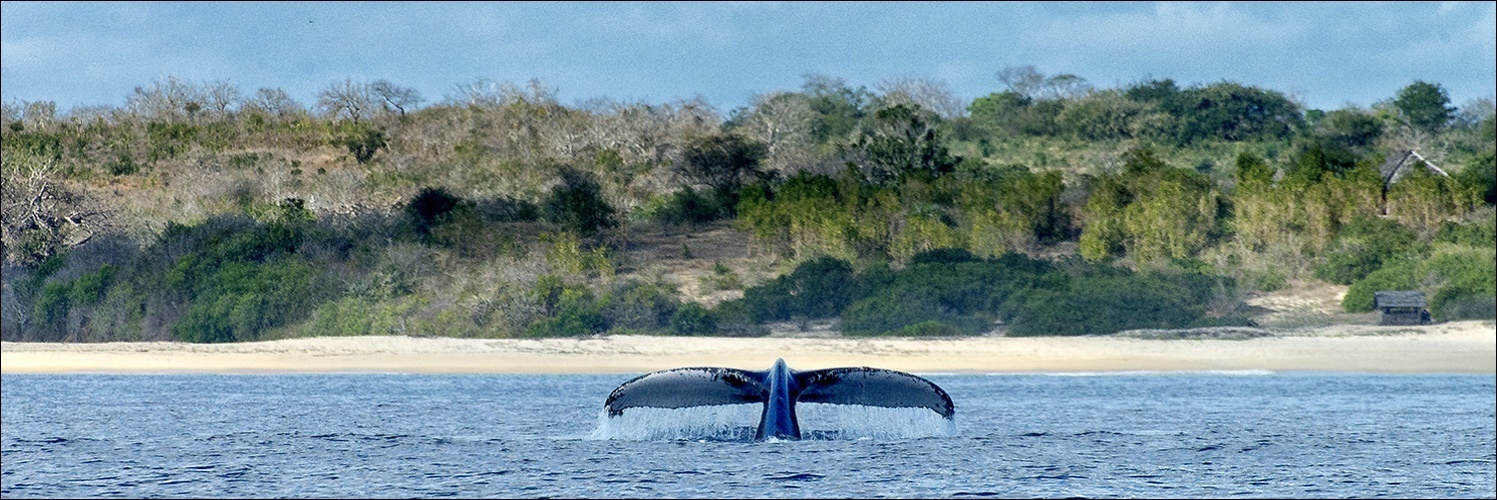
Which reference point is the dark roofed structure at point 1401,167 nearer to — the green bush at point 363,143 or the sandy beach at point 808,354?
the sandy beach at point 808,354

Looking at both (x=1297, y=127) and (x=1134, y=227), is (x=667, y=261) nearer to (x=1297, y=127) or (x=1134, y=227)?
(x=1134, y=227)

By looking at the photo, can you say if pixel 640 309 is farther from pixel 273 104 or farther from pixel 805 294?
pixel 273 104

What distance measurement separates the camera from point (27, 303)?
52.4 metres

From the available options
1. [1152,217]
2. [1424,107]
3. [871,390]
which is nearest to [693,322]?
[1152,217]

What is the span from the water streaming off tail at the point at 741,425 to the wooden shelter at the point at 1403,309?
2442cm

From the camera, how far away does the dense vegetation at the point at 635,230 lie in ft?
161

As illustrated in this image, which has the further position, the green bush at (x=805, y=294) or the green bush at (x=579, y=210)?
the green bush at (x=579, y=210)

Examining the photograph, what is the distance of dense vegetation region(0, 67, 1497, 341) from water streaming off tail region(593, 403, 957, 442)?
2012 cm

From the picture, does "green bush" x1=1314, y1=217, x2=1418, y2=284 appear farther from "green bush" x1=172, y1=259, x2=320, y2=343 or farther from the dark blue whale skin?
the dark blue whale skin

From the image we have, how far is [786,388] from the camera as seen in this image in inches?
827

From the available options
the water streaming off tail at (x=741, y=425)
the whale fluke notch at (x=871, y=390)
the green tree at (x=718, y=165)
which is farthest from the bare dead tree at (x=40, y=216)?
the whale fluke notch at (x=871, y=390)

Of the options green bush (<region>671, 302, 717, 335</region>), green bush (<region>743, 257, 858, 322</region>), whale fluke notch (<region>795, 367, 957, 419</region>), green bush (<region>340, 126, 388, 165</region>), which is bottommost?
whale fluke notch (<region>795, 367, 957, 419</region>)

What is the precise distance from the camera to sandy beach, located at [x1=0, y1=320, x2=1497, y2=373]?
42.5 m

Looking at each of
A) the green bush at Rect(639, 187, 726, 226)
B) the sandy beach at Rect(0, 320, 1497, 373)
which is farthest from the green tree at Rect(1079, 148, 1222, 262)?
the green bush at Rect(639, 187, 726, 226)
